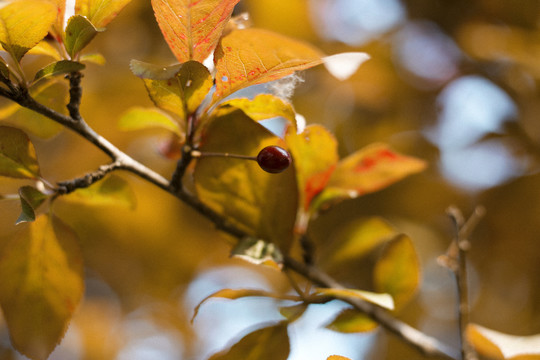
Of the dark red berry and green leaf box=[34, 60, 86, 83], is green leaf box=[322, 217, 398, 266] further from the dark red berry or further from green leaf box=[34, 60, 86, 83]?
green leaf box=[34, 60, 86, 83]

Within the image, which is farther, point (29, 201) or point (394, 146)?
point (394, 146)

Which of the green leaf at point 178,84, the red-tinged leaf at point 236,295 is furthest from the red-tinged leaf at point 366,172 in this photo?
the green leaf at point 178,84

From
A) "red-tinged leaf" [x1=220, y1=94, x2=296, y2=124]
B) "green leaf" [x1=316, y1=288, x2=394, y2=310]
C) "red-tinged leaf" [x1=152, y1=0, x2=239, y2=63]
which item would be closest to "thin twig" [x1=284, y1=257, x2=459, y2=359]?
"green leaf" [x1=316, y1=288, x2=394, y2=310]

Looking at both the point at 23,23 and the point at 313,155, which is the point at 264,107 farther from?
the point at 23,23

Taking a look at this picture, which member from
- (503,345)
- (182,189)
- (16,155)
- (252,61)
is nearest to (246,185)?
(182,189)

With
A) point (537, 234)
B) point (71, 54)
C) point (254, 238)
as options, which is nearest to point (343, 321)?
point (254, 238)

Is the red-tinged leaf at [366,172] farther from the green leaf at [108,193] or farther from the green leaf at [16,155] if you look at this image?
the green leaf at [16,155]
